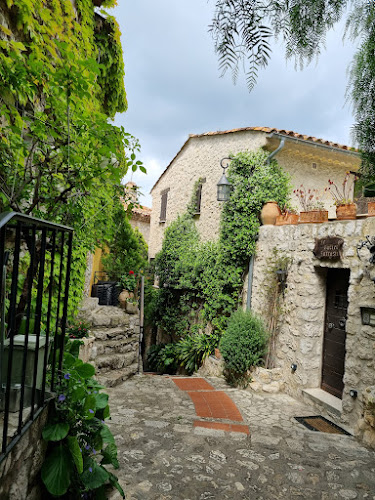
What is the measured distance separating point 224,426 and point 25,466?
8.75 feet

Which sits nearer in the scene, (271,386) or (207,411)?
(207,411)

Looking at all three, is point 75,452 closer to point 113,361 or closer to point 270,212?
point 113,361

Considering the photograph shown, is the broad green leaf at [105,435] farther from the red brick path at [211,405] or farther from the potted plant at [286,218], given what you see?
the potted plant at [286,218]

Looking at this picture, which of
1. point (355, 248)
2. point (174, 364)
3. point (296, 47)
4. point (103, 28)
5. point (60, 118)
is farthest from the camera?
point (174, 364)

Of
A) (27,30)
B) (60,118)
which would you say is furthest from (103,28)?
(60,118)

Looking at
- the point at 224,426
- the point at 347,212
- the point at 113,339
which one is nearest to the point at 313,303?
the point at 347,212

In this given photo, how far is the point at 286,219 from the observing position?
5902 millimetres

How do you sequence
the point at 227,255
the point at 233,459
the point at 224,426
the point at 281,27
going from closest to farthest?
the point at 281,27
the point at 233,459
the point at 224,426
the point at 227,255

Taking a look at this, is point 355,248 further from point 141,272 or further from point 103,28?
point 141,272

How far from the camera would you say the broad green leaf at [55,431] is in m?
1.72

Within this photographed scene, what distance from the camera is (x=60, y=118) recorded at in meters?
2.49

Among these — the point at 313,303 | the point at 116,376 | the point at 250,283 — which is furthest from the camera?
the point at 250,283

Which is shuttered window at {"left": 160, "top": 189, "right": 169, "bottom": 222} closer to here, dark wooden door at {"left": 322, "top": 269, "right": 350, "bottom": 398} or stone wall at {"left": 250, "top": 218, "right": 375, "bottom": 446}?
stone wall at {"left": 250, "top": 218, "right": 375, "bottom": 446}

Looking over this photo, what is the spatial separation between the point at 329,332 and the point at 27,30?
5.10 m
